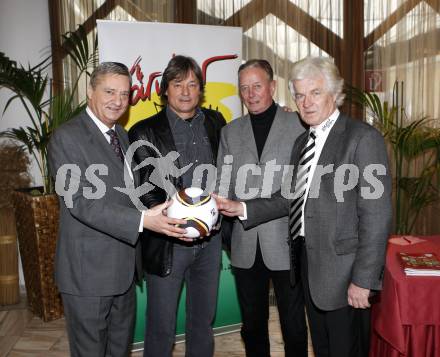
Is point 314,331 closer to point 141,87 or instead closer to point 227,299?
point 227,299

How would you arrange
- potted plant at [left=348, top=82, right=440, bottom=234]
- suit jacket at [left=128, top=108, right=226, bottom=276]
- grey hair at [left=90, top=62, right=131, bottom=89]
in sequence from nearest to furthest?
1. grey hair at [left=90, top=62, right=131, bottom=89]
2. suit jacket at [left=128, top=108, right=226, bottom=276]
3. potted plant at [left=348, top=82, right=440, bottom=234]

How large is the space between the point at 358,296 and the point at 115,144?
126 centimetres

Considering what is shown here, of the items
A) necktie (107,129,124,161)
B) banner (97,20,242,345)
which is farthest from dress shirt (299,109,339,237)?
banner (97,20,242,345)

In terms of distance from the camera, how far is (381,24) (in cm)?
475

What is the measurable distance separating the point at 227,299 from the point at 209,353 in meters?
0.88

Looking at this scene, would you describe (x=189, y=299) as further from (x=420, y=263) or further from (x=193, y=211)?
(x=420, y=263)

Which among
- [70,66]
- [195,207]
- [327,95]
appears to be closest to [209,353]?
[195,207]

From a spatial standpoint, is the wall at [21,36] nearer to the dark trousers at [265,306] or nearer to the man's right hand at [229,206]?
the man's right hand at [229,206]

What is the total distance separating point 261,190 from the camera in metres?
2.58

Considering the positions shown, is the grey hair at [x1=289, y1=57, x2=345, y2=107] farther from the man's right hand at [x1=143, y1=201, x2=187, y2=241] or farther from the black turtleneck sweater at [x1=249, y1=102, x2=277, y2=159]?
the man's right hand at [x1=143, y1=201, x2=187, y2=241]

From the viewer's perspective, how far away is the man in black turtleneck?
255cm

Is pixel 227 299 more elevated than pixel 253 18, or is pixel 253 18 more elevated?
Answer: pixel 253 18

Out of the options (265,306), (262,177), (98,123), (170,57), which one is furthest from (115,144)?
(170,57)

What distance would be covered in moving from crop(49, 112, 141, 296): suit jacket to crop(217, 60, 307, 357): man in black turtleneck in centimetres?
67
